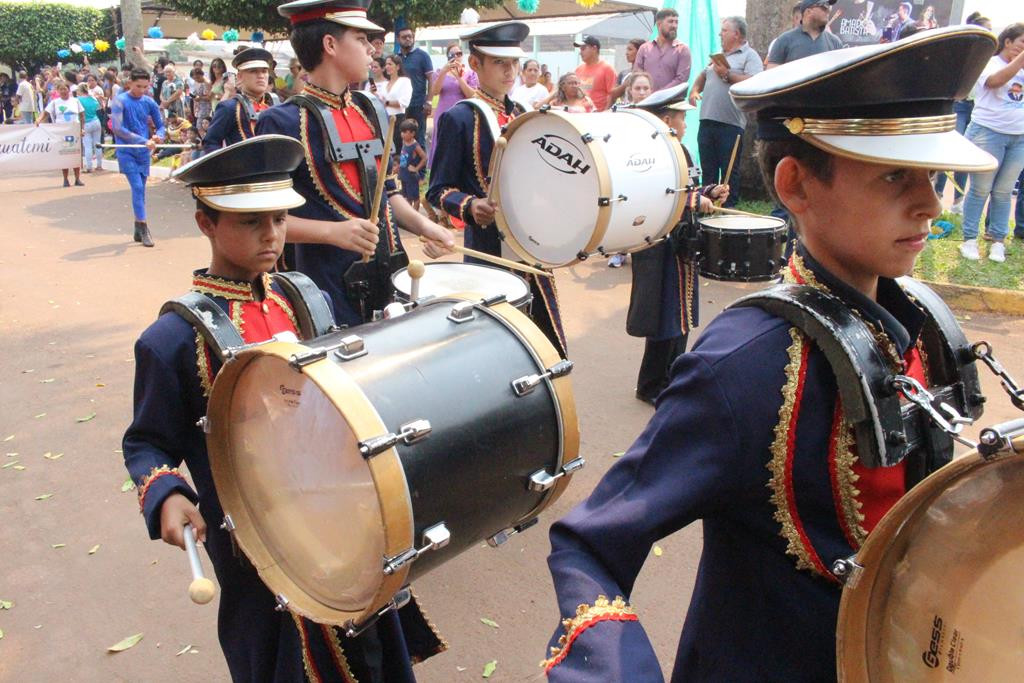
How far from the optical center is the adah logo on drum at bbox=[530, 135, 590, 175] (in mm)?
4121

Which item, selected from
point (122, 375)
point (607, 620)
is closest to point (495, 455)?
point (607, 620)

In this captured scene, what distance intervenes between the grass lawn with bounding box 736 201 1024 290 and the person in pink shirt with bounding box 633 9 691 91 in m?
3.20

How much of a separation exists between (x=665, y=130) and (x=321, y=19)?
1.90 metres

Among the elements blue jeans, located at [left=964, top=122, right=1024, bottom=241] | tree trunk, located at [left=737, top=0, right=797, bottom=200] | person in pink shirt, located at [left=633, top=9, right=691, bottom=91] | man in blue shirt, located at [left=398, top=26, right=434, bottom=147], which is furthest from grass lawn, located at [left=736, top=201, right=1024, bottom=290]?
man in blue shirt, located at [left=398, top=26, right=434, bottom=147]

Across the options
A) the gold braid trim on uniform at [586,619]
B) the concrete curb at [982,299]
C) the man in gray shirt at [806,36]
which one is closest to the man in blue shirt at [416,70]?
the man in gray shirt at [806,36]

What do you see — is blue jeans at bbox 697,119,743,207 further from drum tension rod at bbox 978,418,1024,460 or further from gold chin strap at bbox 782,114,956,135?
drum tension rod at bbox 978,418,1024,460

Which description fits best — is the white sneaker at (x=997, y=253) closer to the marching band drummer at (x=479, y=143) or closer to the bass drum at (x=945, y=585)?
the marching band drummer at (x=479, y=143)

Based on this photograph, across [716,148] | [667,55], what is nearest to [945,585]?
[716,148]

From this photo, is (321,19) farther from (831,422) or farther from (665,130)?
(831,422)

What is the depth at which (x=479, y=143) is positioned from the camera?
4410 mm

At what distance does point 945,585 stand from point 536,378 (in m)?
0.94

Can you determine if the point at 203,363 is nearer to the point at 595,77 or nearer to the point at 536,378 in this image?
the point at 536,378

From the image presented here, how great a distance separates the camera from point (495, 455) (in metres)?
1.83

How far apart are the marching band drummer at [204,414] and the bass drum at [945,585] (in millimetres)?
1403
